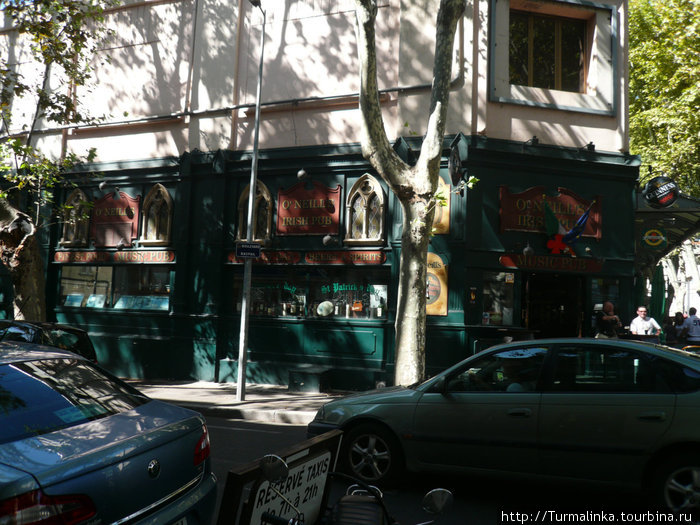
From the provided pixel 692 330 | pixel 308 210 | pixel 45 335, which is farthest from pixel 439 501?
pixel 692 330

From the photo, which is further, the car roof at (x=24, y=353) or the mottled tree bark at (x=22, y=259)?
the mottled tree bark at (x=22, y=259)

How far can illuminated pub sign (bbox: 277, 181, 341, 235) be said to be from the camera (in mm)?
12906

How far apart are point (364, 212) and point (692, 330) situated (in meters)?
10.2

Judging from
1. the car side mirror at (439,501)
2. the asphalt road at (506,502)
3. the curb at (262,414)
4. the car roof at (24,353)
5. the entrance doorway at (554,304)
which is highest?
the entrance doorway at (554,304)

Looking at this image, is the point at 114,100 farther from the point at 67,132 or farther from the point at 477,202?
the point at 477,202

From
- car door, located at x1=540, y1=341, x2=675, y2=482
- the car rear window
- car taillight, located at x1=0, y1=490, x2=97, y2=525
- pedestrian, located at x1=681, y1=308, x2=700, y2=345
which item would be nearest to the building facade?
pedestrian, located at x1=681, y1=308, x2=700, y2=345

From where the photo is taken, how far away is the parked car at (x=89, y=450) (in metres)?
2.53

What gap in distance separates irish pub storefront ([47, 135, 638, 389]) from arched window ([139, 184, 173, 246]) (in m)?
0.04

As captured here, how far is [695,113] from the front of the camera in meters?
18.8

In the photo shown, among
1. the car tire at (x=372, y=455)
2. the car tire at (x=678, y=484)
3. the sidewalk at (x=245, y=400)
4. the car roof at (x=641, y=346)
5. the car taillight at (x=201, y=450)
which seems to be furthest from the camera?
the sidewalk at (x=245, y=400)

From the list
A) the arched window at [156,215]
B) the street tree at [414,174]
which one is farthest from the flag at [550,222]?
the arched window at [156,215]

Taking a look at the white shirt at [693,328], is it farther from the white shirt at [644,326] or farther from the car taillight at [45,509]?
the car taillight at [45,509]

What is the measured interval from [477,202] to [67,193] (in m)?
11.3

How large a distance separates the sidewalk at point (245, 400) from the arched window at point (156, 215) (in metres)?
3.62
